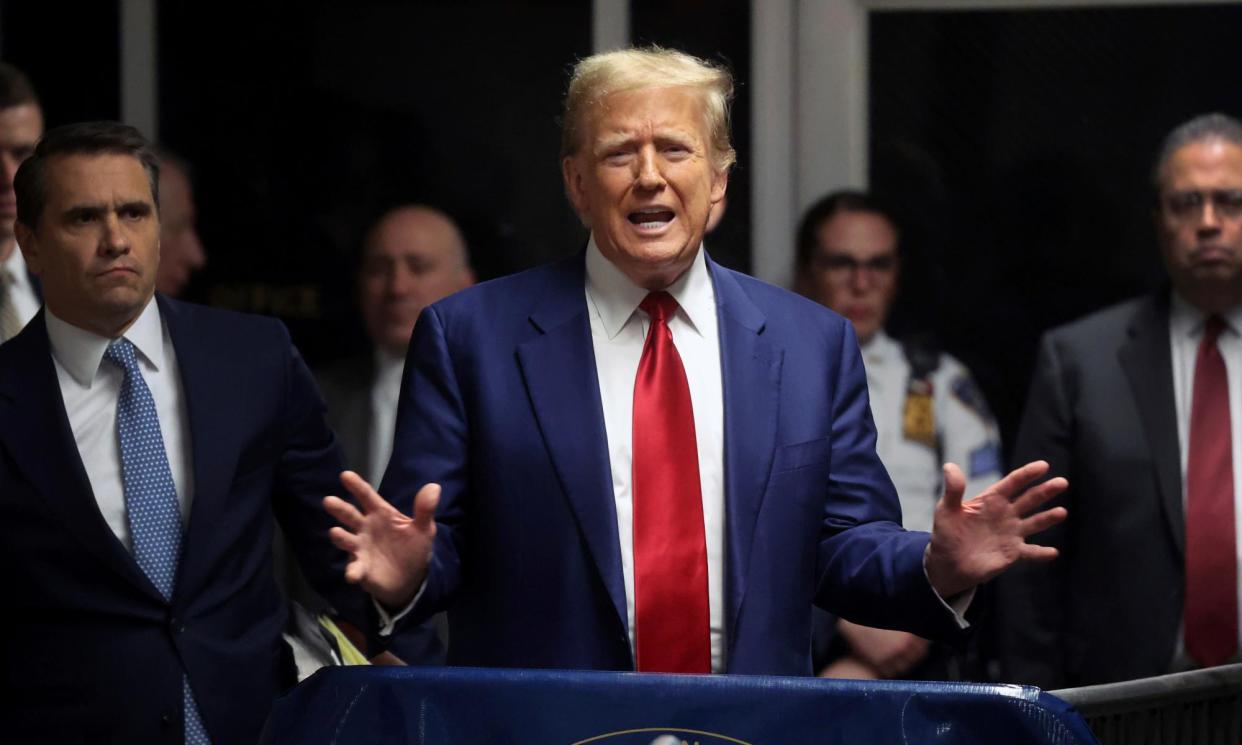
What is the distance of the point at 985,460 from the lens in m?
4.39

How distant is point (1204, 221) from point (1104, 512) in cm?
66

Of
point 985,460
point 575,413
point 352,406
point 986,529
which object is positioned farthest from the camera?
point 352,406

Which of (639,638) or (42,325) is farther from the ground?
(42,325)

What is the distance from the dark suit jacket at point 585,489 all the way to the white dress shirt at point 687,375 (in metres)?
0.03

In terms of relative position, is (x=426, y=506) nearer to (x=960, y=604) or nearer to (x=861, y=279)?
(x=960, y=604)

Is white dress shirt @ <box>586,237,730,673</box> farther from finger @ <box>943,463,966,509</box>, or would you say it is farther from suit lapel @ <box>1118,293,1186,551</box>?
suit lapel @ <box>1118,293,1186,551</box>

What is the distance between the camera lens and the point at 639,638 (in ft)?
8.56

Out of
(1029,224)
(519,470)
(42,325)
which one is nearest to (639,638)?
(519,470)

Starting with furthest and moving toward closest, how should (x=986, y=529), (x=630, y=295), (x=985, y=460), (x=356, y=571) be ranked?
1. (x=985, y=460)
2. (x=630, y=295)
3. (x=986, y=529)
4. (x=356, y=571)

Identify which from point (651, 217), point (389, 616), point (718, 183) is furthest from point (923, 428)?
point (389, 616)

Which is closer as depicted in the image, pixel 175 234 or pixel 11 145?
pixel 11 145

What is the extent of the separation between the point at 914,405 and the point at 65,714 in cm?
213

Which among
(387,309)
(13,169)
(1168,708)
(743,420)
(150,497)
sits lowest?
(1168,708)

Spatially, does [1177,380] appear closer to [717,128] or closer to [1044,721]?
[717,128]
